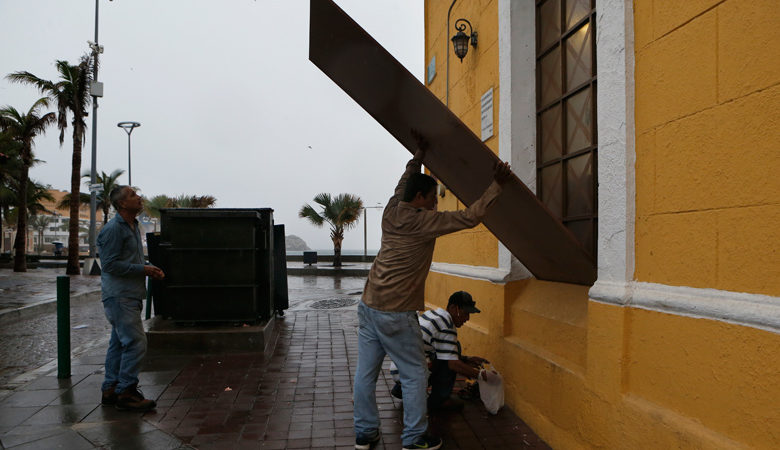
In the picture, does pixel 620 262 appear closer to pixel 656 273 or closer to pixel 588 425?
pixel 656 273

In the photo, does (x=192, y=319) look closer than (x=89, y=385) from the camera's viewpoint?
No

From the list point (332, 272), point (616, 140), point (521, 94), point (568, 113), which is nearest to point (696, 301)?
point (616, 140)

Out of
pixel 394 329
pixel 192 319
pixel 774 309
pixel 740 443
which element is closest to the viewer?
pixel 774 309

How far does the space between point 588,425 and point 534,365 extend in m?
0.76

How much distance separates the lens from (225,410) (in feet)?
14.0

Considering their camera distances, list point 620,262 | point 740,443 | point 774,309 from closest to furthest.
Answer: point 774,309, point 740,443, point 620,262

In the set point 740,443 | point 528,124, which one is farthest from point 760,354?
point 528,124

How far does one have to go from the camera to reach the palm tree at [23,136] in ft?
71.9

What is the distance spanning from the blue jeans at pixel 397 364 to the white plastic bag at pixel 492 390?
3.12 ft

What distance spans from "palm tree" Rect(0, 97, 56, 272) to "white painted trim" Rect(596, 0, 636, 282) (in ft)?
81.7

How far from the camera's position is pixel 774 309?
202 centimetres

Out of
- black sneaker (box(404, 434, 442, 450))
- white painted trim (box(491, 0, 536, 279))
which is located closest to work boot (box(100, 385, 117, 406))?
black sneaker (box(404, 434, 442, 450))

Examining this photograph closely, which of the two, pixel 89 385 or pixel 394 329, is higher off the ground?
pixel 394 329

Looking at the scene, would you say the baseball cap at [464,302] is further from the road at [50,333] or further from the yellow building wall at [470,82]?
the road at [50,333]
